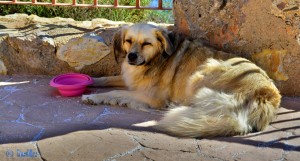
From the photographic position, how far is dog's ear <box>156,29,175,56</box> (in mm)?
4117

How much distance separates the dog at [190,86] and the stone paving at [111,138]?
125mm

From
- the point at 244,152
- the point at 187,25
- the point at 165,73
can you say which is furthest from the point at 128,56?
the point at 244,152

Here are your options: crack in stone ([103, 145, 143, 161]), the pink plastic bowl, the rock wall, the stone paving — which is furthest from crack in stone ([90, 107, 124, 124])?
the rock wall

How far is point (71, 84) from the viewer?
4.50 metres

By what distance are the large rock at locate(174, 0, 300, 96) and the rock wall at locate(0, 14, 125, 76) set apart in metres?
1.29

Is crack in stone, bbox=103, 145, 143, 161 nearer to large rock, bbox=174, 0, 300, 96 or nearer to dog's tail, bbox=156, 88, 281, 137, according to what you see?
dog's tail, bbox=156, 88, 281, 137

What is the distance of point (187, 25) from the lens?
4.59 metres

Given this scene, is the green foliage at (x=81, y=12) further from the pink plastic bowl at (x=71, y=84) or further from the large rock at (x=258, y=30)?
the large rock at (x=258, y=30)

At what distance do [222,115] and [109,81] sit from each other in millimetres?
1910

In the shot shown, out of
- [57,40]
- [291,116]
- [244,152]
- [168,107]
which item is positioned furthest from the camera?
[57,40]

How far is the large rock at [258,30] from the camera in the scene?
413 centimetres

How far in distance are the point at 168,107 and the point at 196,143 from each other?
101 centimetres

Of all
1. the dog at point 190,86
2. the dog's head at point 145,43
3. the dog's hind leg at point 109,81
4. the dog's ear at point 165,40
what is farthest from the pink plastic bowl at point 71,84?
the dog's ear at point 165,40

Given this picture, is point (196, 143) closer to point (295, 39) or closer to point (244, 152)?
point (244, 152)
